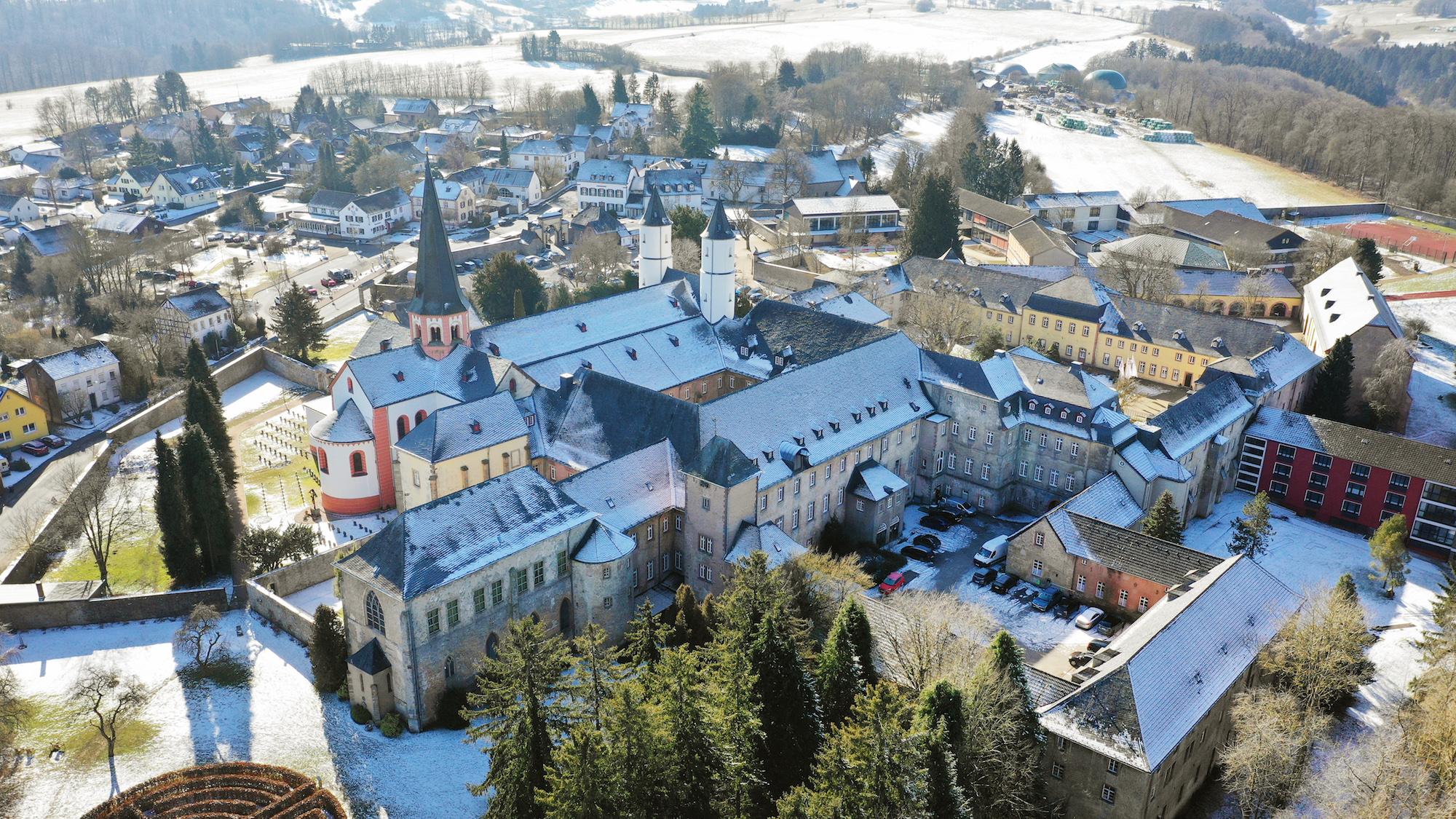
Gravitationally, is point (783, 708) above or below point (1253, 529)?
above

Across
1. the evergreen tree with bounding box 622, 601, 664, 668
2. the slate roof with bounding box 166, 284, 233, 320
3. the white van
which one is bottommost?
the white van

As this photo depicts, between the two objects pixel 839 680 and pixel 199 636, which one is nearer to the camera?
pixel 839 680

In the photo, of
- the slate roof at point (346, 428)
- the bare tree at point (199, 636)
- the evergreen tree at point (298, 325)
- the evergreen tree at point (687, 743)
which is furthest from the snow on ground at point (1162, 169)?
the evergreen tree at point (687, 743)

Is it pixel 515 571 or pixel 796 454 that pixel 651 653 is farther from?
pixel 796 454

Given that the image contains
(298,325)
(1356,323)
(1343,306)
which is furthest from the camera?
(298,325)

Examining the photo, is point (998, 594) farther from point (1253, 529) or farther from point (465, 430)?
point (465, 430)

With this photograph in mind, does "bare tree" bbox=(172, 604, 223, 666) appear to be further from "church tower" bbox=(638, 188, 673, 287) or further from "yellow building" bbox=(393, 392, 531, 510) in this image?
"church tower" bbox=(638, 188, 673, 287)

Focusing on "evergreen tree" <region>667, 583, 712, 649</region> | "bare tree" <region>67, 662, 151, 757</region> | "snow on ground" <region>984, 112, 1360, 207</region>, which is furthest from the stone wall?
"snow on ground" <region>984, 112, 1360, 207</region>

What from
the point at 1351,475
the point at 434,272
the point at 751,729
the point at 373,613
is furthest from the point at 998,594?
the point at 434,272
